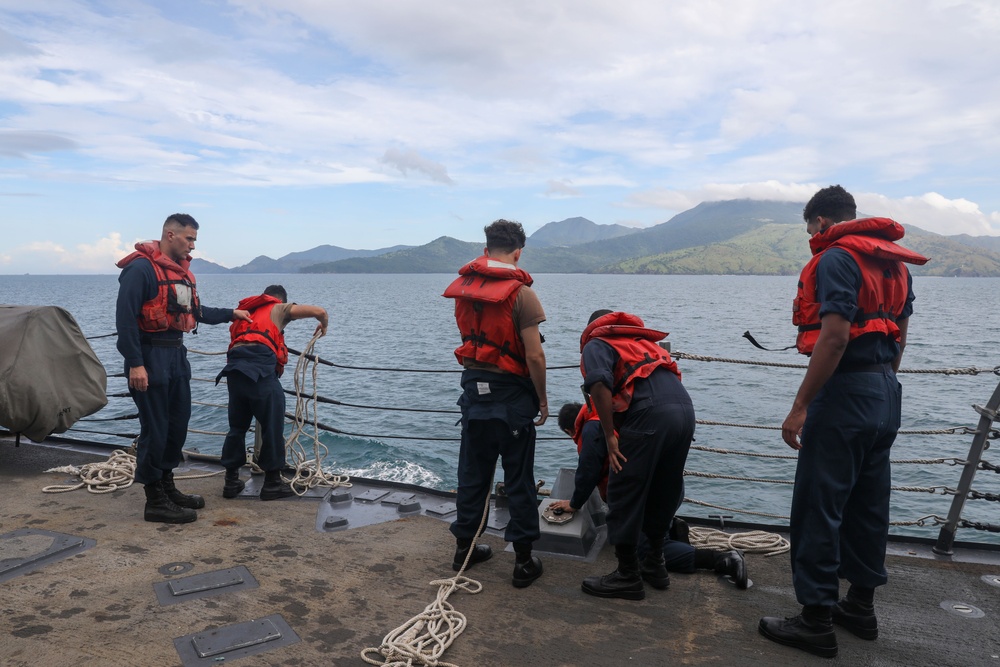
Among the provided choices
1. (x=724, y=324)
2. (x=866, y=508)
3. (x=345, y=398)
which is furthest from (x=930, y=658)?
(x=724, y=324)

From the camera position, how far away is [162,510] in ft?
15.4

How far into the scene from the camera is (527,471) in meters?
3.95

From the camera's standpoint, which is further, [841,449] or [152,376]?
[152,376]

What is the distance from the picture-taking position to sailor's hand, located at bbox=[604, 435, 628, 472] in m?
3.66

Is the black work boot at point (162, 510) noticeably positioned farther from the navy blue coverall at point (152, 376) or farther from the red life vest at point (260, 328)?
the red life vest at point (260, 328)

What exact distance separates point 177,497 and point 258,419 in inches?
32.6

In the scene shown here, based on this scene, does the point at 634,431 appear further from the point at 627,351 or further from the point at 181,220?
the point at 181,220

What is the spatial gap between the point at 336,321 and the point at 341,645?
50655mm

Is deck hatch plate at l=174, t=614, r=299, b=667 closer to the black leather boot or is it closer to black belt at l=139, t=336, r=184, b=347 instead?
black belt at l=139, t=336, r=184, b=347

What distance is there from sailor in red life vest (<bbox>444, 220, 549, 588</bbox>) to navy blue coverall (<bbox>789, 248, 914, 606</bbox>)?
4.80ft

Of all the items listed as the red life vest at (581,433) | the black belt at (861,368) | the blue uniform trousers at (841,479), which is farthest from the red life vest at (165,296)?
the black belt at (861,368)

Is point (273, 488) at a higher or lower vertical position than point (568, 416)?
lower

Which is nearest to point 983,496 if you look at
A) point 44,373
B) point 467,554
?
point 467,554

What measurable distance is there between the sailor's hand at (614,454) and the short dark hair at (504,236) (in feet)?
4.18
